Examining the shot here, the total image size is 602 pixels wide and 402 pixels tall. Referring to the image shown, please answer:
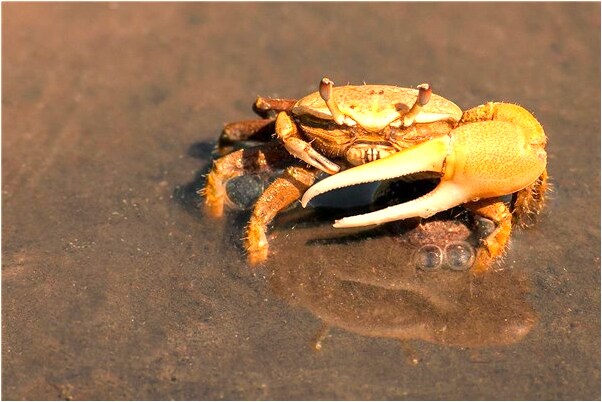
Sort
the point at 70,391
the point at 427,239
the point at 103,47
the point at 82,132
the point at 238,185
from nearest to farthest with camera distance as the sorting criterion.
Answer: the point at 70,391 < the point at 427,239 < the point at 238,185 < the point at 82,132 < the point at 103,47

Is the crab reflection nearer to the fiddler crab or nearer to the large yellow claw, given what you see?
the fiddler crab

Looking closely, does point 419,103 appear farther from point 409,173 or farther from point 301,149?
point 301,149

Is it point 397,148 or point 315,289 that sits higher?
point 397,148

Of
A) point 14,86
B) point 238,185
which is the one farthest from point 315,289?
point 14,86

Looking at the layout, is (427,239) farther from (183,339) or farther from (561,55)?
(561,55)

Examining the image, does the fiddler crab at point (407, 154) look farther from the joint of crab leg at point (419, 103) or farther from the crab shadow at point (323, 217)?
the crab shadow at point (323, 217)

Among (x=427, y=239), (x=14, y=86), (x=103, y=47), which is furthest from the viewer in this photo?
(x=103, y=47)
